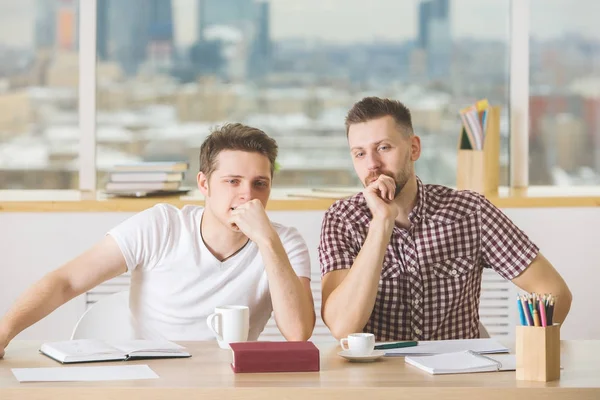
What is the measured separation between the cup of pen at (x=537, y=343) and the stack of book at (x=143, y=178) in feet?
7.17

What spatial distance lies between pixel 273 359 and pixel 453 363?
0.37m

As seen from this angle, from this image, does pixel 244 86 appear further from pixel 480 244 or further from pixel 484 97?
pixel 480 244

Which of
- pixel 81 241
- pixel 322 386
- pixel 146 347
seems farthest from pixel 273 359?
pixel 81 241

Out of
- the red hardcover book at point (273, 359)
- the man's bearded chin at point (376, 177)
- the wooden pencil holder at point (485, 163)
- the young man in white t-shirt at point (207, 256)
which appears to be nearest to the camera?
the red hardcover book at point (273, 359)

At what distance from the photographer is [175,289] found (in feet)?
7.91

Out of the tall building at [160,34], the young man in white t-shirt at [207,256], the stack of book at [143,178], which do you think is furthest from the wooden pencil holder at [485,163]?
the young man in white t-shirt at [207,256]

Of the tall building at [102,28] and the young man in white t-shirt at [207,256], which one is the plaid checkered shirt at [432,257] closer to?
the young man in white t-shirt at [207,256]

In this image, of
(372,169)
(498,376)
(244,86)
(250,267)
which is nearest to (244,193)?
(250,267)

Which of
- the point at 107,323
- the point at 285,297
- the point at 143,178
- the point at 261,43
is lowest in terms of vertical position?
the point at 107,323

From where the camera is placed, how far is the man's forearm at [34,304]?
6.87 ft

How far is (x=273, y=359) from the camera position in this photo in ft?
5.90

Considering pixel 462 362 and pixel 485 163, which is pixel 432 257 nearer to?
pixel 462 362

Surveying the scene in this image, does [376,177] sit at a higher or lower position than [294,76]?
lower

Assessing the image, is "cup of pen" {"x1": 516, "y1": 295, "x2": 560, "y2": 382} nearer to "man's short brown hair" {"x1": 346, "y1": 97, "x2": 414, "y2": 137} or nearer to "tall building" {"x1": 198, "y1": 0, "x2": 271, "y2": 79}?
"man's short brown hair" {"x1": 346, "y1": 97, "x2": 414, "y2": 137}
